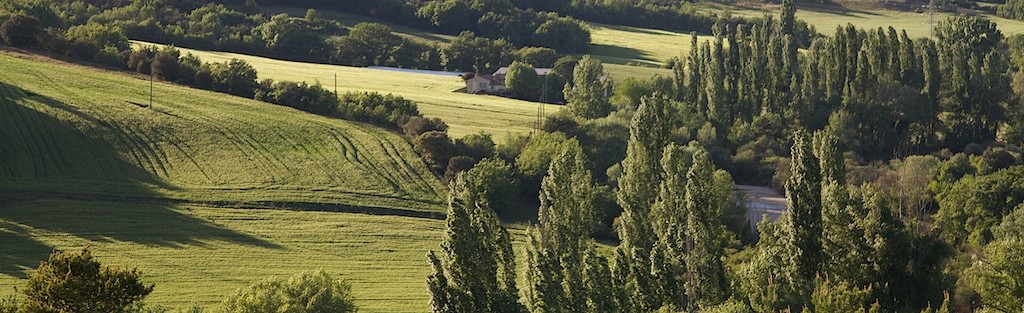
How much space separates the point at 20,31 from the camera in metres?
120

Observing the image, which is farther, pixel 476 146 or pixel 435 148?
pixel 476 146

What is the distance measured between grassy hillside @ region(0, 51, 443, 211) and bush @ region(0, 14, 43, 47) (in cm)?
808

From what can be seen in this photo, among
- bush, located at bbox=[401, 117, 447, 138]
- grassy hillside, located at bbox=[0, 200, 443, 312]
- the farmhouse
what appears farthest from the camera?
the farmhouse

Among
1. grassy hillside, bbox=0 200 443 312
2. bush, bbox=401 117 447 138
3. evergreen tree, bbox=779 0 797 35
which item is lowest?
grassy hillside, bbox=0 200 443 312

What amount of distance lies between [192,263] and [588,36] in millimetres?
97435

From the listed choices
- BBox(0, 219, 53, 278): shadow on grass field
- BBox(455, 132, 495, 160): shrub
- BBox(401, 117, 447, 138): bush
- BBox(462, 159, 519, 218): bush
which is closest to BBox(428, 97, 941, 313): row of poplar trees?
BBox(462, 159, 519, 218): bush

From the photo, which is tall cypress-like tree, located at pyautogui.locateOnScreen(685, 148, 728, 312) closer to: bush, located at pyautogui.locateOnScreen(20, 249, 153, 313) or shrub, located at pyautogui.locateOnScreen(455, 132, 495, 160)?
bush, located at pyautogui.locateOnScreen(20, 249, 153, 313)

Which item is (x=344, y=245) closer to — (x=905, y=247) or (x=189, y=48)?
(x=905, y=247)

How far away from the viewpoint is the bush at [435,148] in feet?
330

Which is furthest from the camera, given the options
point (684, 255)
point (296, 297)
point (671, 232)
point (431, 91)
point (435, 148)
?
point (431, 91)

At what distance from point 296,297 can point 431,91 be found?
232 feet

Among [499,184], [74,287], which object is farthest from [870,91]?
[74,287]

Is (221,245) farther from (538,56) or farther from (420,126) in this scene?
(538,56)

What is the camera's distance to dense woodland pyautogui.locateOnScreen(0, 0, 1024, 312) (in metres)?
56.1
